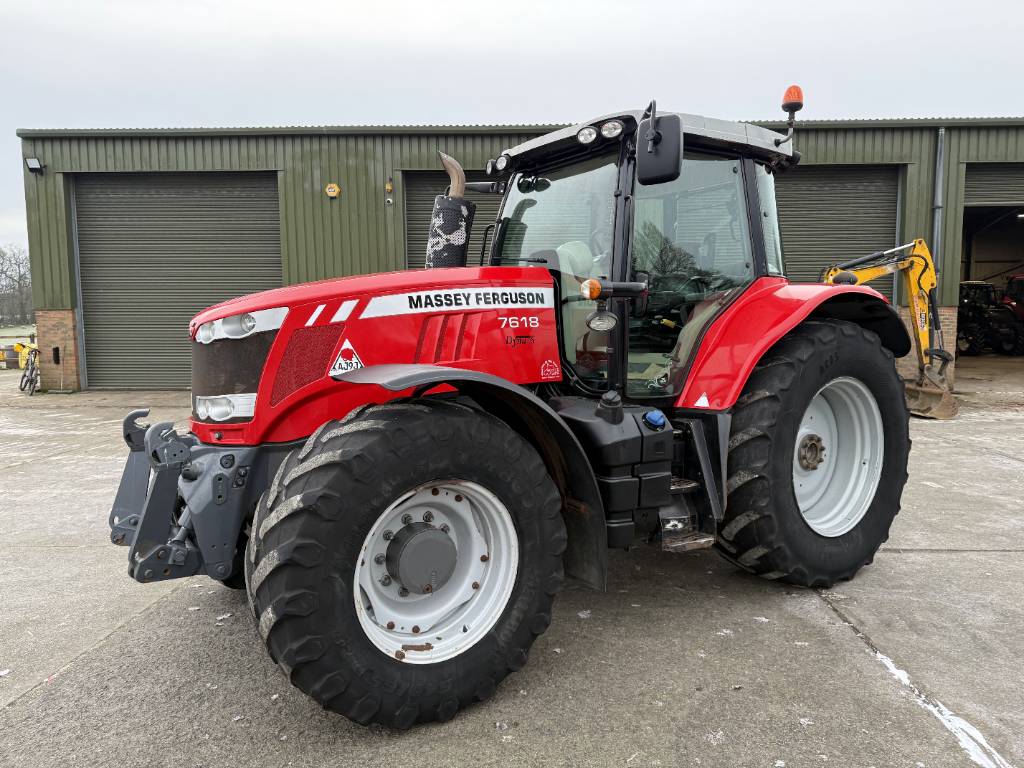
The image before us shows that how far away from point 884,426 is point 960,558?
0.90 meters

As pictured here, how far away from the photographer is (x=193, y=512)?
2510 millimetres

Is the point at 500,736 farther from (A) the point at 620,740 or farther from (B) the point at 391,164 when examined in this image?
(B) the point at 391,164

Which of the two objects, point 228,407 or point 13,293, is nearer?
point 228,407

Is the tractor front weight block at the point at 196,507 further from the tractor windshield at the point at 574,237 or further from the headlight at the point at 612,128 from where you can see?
A: the headlight at the point at 612,128

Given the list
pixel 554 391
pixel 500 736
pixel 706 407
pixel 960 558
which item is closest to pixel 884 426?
pixel 960 558

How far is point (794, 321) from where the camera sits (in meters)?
3.30

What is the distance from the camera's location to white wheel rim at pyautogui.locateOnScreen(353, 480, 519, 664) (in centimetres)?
237

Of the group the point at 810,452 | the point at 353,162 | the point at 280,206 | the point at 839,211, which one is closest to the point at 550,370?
the point at 810,452

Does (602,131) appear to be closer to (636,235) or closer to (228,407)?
(636,235)

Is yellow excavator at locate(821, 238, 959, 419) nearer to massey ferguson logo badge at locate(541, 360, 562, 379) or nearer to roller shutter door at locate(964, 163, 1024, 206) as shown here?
roller shutter door at locate(964, 163, 1024, 206)

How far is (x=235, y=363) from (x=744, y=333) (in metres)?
2.24

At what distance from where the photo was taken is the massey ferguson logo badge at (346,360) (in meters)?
2.63

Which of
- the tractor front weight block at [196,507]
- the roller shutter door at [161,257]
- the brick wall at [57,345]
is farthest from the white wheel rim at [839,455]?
the brick wall at [57,345]

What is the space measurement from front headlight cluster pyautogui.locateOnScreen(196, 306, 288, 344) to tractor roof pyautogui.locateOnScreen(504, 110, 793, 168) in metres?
1.44
